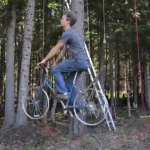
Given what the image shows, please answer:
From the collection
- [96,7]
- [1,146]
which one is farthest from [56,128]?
[96,7]

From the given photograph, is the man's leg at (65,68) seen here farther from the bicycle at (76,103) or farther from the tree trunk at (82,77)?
the tree trunk at (82,77)

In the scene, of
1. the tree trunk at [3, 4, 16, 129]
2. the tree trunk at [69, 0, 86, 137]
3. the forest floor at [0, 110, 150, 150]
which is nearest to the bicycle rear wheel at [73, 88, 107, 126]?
the forest floor at [0, 110, 150, 150]

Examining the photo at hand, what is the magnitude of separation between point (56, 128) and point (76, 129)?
1.54 metres

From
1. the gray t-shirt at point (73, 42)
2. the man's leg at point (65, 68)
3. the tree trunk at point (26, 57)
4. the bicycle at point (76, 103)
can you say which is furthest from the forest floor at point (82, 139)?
the gray t-shirt at point (73, 42)

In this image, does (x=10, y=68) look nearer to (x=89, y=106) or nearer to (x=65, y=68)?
(x=89, y=106)

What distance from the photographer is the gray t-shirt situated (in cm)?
579

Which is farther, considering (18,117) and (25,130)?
(18,117)

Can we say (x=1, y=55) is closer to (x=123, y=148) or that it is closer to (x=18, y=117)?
(x=18, y=117)

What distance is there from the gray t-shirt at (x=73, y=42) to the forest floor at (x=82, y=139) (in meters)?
2.96

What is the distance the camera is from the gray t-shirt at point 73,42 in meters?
5.79

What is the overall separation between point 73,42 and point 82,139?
3.40 meters

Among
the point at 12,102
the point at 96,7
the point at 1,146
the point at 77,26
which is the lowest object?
the point at 1,146

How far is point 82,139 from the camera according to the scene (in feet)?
27.5

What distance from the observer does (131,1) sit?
41.0 feet
